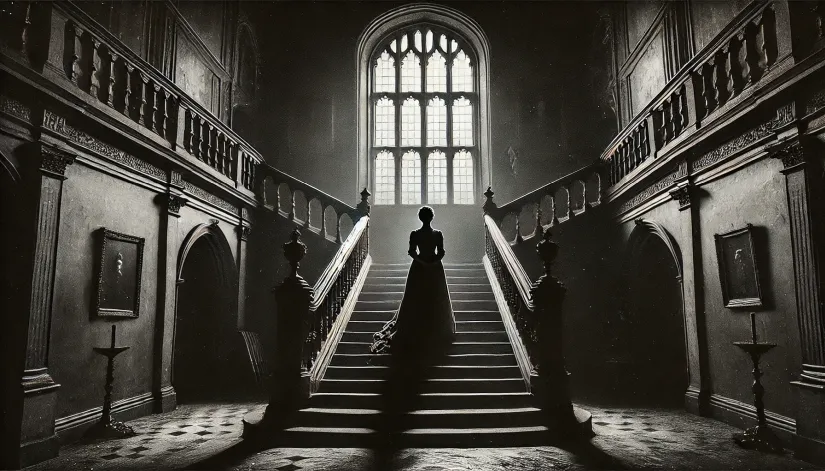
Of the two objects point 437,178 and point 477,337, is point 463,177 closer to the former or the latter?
point 437,178

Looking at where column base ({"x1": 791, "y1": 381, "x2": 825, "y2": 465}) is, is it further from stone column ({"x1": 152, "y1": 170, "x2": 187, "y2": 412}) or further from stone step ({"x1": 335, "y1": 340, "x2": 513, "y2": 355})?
stone column ({"x1": 152, "y1": 170, "x2": 187, "y2": 412})

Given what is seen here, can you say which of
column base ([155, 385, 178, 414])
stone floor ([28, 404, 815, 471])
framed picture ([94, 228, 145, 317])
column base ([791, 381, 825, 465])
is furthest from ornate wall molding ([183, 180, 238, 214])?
column base ([791, 381, 825, 465])

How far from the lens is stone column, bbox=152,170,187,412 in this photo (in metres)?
7.67

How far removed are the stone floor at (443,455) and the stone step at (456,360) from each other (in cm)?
135

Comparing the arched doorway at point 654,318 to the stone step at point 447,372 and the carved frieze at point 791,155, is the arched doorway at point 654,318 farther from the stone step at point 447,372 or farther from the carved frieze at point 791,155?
the carved frieze at point 791,155

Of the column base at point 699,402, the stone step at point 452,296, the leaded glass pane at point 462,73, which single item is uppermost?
the leaded glass pane at point 462,73

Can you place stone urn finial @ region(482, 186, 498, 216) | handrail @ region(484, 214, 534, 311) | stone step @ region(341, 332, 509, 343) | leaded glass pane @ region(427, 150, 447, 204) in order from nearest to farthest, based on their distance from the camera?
handrail @ region(484, 214, 534, 311) < stone step @ region(341, 332, 509, 343) < stone urn finial @ region(482, 186, 498, 216) < leaded glass pane @ region(427, 150, 447, 204)

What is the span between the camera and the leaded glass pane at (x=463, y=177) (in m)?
14.7

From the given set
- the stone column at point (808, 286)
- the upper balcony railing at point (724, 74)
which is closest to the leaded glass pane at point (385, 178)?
the upper balcony railing at point (724, 74)

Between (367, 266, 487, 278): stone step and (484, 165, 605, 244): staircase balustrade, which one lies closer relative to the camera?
(484, 165, 605, 244): staircase balustrade

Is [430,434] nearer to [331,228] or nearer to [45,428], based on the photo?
[45,428]

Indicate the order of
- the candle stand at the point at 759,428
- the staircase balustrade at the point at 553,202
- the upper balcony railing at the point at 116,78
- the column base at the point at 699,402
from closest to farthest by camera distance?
1. the candle stand at the point at 759,428
2. the upper balcony railing at the point at 116,78
3. the column base at the point at 699,402
4. the staircase balustrade at the point at 553,202

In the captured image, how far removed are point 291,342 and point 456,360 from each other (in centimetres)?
213

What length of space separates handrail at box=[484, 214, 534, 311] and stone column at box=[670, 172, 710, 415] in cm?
206
